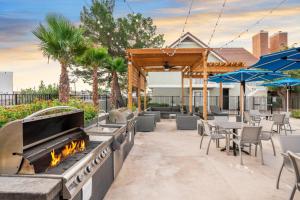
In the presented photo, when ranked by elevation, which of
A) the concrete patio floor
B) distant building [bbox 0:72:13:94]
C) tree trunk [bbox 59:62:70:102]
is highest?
distant building [bbox 0:72:13:94]

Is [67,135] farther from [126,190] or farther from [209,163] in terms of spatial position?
[209,163]

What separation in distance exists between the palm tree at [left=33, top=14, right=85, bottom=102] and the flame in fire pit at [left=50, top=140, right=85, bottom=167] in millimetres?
5399

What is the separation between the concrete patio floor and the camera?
4312mm

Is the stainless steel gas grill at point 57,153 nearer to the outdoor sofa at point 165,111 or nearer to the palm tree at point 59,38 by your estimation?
the palm tree at point 59,38

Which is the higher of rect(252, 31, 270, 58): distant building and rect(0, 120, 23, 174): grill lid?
rect(252, 31, 270, 58): distant building

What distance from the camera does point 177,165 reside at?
607 cm

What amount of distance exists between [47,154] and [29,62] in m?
10.9

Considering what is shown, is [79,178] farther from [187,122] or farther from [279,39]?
[279,39]

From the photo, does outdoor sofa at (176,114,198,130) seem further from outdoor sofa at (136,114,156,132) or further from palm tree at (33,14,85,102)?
palm tree at (33,14,85,102)

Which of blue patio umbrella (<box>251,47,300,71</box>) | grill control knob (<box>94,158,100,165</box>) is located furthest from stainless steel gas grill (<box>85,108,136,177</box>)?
blue patio umbrella (<box>251,47,300,71</box>)

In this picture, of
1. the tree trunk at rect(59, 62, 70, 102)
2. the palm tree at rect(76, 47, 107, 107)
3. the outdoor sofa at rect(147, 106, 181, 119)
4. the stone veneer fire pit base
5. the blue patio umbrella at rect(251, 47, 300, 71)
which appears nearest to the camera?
the stone veneer fire pit base

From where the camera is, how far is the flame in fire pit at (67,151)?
110 inches

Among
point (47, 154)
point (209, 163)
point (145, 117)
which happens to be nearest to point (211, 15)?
point (145, 117)

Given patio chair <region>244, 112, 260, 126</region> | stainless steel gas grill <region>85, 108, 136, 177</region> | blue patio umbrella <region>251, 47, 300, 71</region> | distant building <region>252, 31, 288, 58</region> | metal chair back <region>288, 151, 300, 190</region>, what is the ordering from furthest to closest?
distant building <region>252, 31, 288, 58</region> → patio chair <region>244, 112, 260, 126</region> → stainless steel gas grill <region>85, 108, 136, 177</region> → blue patio umbrella <region>251, 47, 300, 71</region> → metal chair back <region>288, 151, 300, 190</region>
